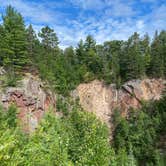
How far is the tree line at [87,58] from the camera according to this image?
212 ft

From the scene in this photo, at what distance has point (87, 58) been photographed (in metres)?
76.6

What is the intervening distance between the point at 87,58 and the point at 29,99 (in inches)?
875

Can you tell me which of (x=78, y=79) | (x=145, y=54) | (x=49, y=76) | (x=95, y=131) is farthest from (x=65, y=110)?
(x=95, y=131)

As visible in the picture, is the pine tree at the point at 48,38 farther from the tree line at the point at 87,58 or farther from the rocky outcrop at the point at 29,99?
the rocky outcrop at the point at 29,99

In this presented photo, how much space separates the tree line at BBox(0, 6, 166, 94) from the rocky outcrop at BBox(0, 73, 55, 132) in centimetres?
270

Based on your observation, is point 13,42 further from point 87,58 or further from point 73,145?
point 73,145

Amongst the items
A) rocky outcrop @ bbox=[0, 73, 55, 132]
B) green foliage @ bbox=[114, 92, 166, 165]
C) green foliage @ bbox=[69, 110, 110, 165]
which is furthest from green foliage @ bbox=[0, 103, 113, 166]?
green foliage @ bbox=[114, 92, 166, 165]

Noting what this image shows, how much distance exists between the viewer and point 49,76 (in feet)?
211

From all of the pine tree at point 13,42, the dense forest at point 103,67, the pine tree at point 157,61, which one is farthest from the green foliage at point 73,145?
the pine tree at point 157,61

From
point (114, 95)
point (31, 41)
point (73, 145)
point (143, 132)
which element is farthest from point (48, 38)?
point (73, 145)

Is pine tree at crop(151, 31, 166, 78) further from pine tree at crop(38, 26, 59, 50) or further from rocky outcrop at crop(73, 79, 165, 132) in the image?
pine tree at crop(38, 26, 59, 50)

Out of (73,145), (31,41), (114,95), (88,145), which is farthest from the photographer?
(114,95)

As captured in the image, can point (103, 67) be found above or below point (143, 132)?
above

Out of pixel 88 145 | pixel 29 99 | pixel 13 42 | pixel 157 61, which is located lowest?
pixel 88 145
